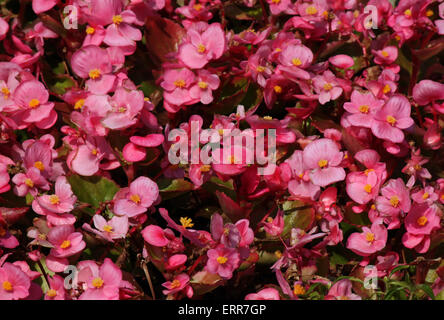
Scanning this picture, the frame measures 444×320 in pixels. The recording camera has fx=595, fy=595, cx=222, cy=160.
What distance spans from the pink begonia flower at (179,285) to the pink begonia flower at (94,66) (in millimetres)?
447

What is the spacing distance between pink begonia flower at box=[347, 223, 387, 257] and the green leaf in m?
0.50

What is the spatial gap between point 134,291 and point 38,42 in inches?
26.7

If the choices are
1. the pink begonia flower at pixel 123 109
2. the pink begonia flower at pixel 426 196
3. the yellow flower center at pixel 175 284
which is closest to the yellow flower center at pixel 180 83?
the pink begonia flower at pixel 123 109

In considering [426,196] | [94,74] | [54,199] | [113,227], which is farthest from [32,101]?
[426,196]

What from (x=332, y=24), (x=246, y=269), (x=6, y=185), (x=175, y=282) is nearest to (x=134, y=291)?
(x=175, y=282)

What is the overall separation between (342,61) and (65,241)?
2.48 ft

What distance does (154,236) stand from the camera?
1.12m

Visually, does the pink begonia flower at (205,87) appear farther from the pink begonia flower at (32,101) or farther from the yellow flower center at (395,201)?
the yellow flower center at (395,201)

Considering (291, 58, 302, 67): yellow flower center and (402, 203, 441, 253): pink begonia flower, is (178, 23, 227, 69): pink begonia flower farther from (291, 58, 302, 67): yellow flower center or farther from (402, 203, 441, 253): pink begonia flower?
(402, 203, 441, 253): pink begonia flower

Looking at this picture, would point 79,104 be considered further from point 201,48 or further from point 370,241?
point 370,241

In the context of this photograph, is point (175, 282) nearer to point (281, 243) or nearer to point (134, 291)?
point (134, 291)

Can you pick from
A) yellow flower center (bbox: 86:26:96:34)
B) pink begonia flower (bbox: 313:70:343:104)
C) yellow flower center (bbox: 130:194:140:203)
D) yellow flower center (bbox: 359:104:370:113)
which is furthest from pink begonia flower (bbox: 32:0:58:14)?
yellow flower center (bbox: 359:104:370:113)

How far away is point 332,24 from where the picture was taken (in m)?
1.49

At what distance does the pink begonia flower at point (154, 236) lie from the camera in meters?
1.11
